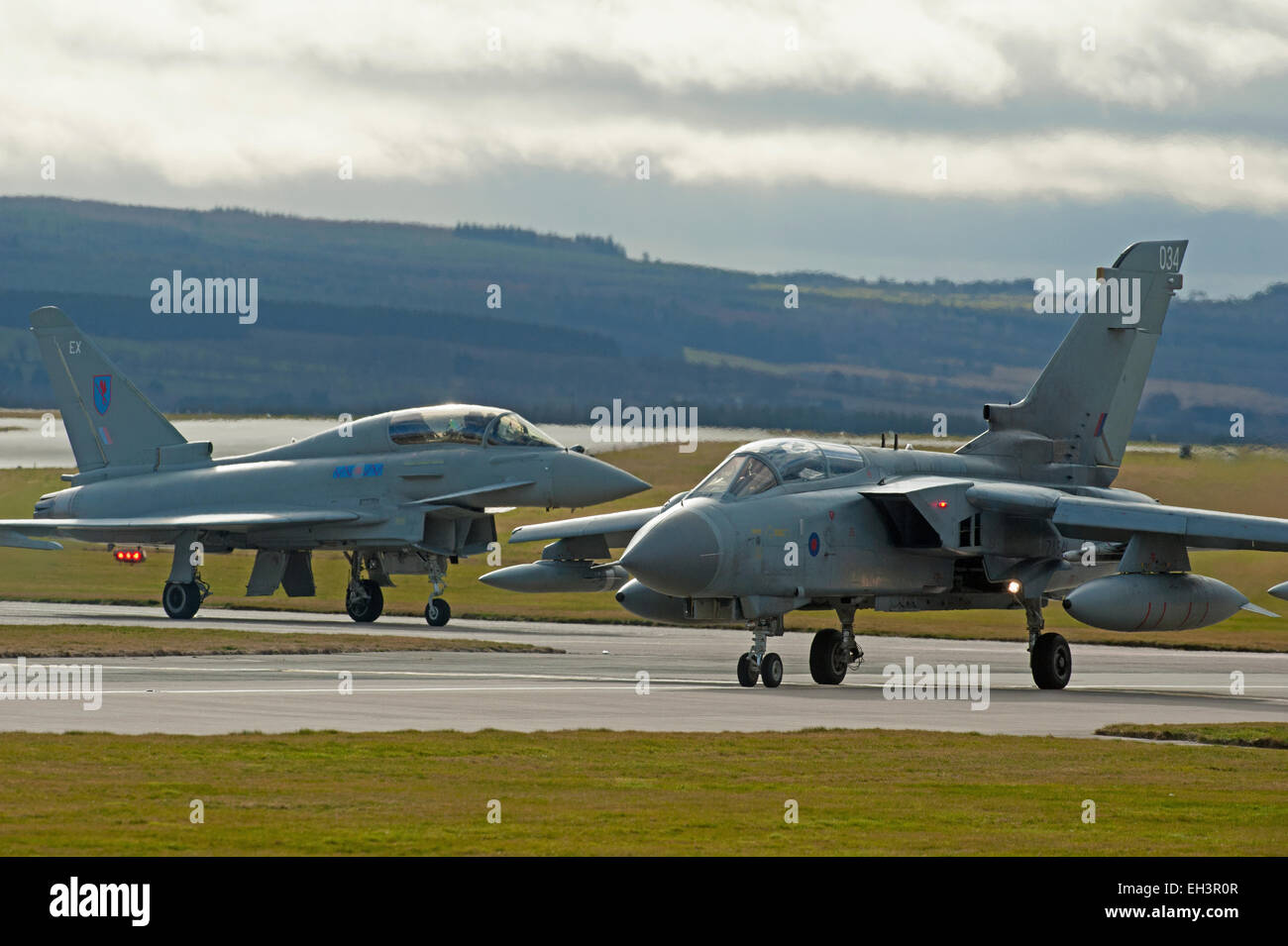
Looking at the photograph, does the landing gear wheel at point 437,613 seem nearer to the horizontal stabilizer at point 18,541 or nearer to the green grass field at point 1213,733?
the horizontal stabilizer at point 18,541

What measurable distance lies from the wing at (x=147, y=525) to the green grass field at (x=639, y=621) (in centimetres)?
515

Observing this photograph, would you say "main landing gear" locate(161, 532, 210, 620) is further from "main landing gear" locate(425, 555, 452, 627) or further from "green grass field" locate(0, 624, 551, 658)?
"green grass field" locate(0, 624, 551, 658)

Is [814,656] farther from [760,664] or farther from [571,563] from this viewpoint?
[571,563]

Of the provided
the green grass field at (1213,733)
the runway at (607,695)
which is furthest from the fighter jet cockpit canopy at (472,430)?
the green grass field at (1213,733)

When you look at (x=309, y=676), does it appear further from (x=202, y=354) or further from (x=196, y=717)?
(x=202, y=354)

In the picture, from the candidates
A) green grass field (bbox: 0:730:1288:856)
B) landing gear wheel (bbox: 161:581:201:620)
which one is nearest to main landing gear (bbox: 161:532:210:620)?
landing gear wheel (bbox: 161:581:201:620)

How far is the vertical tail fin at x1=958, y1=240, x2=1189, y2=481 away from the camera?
26344 mm

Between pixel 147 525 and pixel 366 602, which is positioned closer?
pixel 366 602

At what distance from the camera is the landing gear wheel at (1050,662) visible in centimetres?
2336

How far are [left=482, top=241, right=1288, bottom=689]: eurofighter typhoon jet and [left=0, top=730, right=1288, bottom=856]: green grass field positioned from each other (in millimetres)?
5242

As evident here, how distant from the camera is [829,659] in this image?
896 inches

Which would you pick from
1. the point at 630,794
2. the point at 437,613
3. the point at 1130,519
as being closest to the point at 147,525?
the point at 437,613

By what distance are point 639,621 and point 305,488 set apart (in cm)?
969
